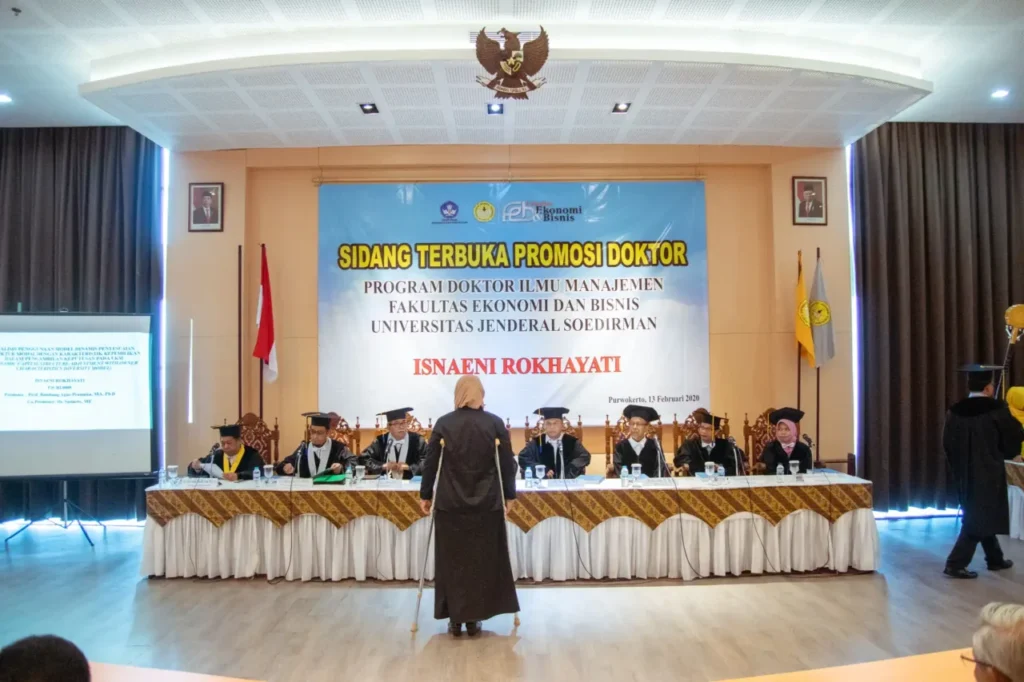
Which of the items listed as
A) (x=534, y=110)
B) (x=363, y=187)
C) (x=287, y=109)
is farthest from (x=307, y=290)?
(x=534, y=110)

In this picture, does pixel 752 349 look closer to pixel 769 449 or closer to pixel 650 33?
pixel 769 449

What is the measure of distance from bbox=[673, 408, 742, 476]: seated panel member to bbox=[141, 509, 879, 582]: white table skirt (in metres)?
0.85

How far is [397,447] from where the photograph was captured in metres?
5.59

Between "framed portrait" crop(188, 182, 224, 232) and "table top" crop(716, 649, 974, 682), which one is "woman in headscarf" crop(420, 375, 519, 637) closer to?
"table top" crop(716, 649, 974, 682)

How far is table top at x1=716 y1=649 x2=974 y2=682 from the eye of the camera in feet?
5.30

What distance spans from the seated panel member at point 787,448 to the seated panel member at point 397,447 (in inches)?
103

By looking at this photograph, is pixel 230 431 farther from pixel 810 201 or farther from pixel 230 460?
pixel 810 201

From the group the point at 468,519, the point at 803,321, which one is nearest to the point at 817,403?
the point at 803,321

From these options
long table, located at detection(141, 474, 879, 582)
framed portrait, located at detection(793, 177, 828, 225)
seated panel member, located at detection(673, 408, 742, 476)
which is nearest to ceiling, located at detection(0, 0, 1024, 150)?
framed portrait, located at detection(793, 177, 828, 225)

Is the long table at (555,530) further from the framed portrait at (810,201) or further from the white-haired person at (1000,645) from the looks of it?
the white-haired person at (1000,645)

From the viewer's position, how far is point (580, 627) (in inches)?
155

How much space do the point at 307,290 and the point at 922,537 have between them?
225 inches

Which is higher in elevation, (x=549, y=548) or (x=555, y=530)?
(x=555, y=530)

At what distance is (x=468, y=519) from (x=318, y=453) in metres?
2.19
